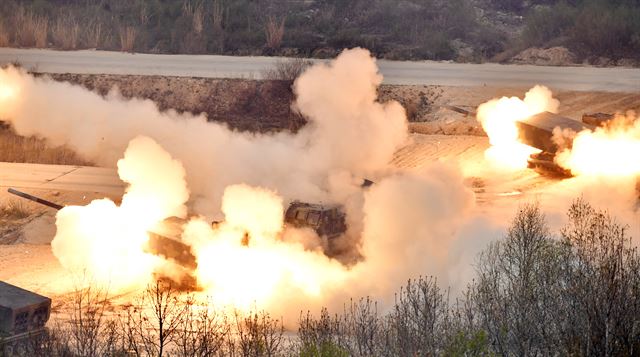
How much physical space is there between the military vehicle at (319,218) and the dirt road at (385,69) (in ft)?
64.1

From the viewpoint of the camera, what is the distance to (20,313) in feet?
75.8

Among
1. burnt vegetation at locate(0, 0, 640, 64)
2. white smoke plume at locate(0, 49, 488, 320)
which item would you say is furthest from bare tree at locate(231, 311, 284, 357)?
burnt vegetation at locate(0, 0, 640, 64)

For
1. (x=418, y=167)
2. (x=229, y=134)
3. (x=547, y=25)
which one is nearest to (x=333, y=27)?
(x=547, y=25)

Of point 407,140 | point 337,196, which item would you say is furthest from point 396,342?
point 407,140

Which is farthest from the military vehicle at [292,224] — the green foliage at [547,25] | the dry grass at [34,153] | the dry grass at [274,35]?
the green foliage at [547,25]

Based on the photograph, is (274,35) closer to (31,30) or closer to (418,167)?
(31,30)

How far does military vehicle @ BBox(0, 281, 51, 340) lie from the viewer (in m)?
22.9

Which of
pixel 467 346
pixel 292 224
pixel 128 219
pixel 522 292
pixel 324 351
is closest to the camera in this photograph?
pixel 467 346

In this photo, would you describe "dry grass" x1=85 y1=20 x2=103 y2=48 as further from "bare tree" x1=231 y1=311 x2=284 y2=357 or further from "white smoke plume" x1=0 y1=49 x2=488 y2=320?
"bare tree" x1=231 y1=311 x2=284 y2=357

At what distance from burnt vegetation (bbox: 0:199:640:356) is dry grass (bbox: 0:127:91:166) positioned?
1768cm

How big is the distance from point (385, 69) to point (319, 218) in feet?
77.5

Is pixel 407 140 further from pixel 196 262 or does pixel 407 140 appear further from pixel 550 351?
pixel 550 351

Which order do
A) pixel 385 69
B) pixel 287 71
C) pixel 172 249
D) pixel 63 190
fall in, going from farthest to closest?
pixel 385 69, pixel 287 71, pixel 63 190, pixel 172 249

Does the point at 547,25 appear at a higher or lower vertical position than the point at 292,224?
higher
